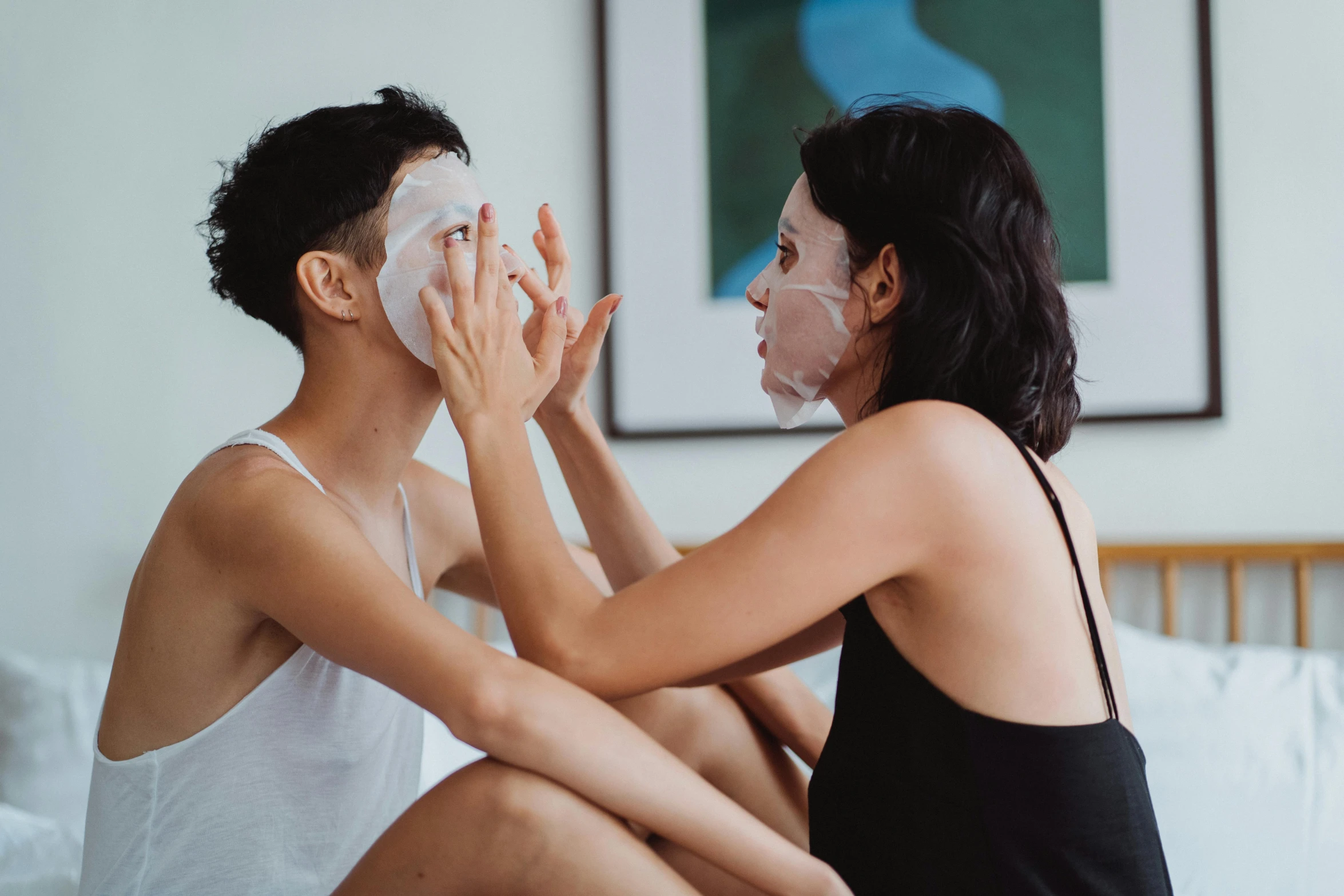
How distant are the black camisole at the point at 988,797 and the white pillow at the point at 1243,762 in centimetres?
44

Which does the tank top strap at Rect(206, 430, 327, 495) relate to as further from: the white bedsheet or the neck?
the white bedsheet

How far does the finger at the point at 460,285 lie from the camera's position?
2.94ft

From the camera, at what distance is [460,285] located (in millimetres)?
901

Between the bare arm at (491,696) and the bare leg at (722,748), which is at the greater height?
the bare arm at (491,696)

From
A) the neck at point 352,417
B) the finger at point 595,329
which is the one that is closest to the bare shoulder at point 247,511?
the neck at point 352,417

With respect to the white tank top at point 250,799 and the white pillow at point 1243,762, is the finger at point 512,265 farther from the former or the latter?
the white pillow at point 1243,762

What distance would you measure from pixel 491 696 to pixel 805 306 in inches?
17.1

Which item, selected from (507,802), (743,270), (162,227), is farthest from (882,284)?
(162,227)

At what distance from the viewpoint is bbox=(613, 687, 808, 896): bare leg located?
3.52 feet

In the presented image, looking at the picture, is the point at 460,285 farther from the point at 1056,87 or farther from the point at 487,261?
the point at 1056,87

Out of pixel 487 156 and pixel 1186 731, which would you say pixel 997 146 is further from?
pixel 487 156

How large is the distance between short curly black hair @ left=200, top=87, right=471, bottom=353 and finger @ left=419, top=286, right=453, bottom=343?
11cm

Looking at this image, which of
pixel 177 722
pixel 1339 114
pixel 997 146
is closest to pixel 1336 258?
pixel 1339 114

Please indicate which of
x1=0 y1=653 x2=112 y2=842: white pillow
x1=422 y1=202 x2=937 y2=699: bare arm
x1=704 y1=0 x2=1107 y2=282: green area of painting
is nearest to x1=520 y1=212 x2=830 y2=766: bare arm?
x1=422 y1=202 x2=937 y2=699: bare arm
